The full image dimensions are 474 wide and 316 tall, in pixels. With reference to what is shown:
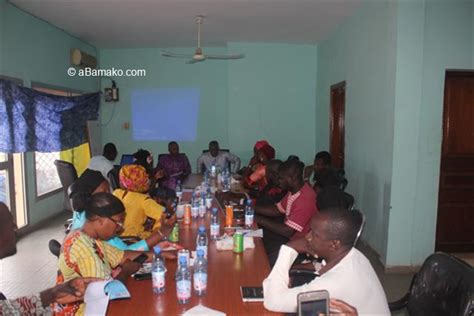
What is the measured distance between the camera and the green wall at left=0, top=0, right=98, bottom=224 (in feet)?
15.1

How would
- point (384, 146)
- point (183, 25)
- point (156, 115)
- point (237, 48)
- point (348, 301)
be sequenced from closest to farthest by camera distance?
point (348, 301), point (384, 146), point (183, 25), point (237, 48), point (156, 115)

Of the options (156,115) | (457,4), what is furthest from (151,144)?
(457,4)

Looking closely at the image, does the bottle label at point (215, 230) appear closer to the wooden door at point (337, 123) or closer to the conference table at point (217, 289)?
the conference table at point (217, 289)

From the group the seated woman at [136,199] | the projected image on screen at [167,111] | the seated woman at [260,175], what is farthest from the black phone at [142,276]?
the projected image on screen at [167,111]

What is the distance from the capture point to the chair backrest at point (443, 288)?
4.98ft

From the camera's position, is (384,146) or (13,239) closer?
(13,239)

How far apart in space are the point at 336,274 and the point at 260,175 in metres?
3.05

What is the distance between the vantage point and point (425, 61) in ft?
11.9

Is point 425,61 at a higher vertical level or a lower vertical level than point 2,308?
higher

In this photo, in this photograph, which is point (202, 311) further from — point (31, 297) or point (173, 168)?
point (173, 168)

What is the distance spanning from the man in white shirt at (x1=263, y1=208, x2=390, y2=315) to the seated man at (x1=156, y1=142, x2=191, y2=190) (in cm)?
403

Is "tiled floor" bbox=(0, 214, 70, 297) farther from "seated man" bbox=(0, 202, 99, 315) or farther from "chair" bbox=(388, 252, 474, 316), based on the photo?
"chair" bbox=(388, 252, 474, 316)

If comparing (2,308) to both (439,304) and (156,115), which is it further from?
(156,115)

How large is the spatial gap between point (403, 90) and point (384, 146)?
0.64m
